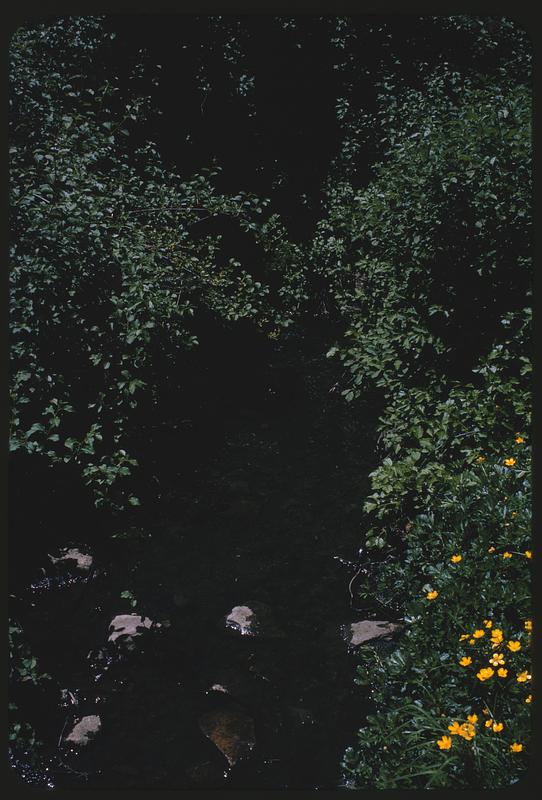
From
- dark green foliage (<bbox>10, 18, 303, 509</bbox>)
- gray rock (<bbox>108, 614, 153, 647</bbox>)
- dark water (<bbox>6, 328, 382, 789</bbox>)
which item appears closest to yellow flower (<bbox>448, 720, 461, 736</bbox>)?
dark water (<bbox>6, 328, 382, 789</bbox>)

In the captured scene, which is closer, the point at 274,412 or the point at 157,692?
the point at 157,692

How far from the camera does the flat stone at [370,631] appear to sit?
134 inches

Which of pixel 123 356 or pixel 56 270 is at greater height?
pixel 56 270

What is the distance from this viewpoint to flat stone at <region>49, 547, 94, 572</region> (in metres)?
3.67

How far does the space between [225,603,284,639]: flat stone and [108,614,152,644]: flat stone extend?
494 mm

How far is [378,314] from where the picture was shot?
15.1 ft

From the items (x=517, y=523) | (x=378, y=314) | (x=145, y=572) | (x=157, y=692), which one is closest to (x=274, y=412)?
(x=378, y=314)

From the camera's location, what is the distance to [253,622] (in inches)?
144

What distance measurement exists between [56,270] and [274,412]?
2.91 meters

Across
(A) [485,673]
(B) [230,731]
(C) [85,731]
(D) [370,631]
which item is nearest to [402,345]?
(D) [370,631]

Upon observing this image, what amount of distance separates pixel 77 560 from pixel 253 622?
1152mm

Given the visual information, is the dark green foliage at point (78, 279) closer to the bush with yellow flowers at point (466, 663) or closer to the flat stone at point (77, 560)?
the flat stone at point (77, 560)

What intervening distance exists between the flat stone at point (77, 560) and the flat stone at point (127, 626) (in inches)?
15.7

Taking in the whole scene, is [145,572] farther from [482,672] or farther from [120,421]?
[482,672]
